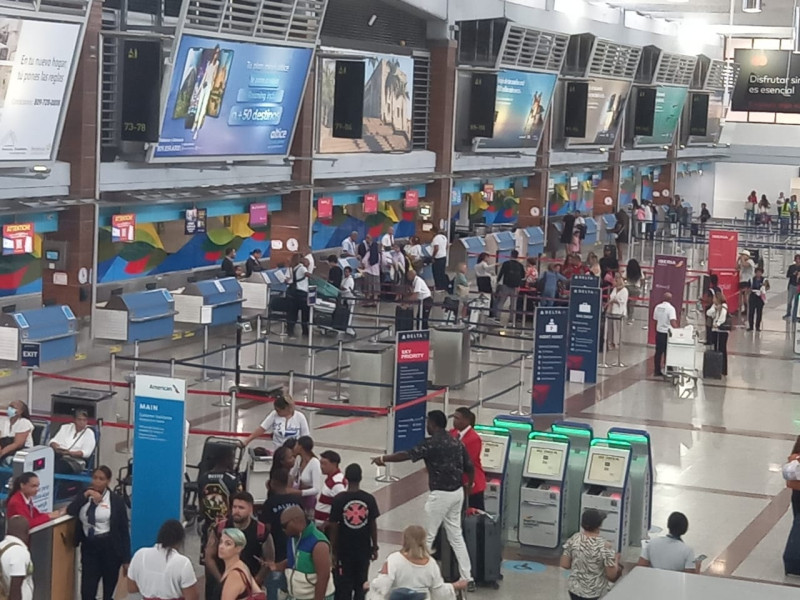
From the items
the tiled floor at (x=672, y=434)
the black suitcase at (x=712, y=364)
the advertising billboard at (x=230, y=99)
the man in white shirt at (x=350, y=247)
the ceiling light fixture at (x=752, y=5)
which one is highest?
the ceiling light fixture at (x=752, y=5)

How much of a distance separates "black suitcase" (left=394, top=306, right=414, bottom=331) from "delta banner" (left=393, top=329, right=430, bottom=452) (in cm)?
603

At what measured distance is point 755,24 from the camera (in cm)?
4147

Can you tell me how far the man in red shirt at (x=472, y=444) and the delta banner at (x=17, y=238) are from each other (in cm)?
1057

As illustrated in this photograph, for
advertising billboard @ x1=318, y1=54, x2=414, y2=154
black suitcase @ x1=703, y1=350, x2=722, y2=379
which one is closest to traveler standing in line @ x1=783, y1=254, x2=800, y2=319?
black suitcase @ x1=703, y1=350, x2=722, y2=379

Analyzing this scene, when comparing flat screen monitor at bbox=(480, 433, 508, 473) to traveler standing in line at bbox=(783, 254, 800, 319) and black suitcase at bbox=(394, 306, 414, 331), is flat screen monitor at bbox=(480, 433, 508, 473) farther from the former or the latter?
traveler standing in line at bbox=(783, 254, 800, 319)

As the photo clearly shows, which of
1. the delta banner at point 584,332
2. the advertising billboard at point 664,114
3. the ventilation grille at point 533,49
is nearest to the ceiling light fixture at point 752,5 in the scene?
the delta banner at point 584,332

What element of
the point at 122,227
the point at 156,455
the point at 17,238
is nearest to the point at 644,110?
the point at 122,227

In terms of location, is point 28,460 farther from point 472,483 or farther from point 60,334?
point 60,334

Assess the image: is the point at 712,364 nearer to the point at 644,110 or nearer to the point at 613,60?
the point at 613,60

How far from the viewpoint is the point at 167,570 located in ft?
27.0

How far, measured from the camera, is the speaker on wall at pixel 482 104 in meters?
33.1

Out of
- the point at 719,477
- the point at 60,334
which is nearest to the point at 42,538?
the point at 719,477

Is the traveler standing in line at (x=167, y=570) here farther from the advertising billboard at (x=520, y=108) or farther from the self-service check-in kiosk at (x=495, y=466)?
the advertising billboard at (x=520, y=108)

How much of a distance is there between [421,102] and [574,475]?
21.5m
